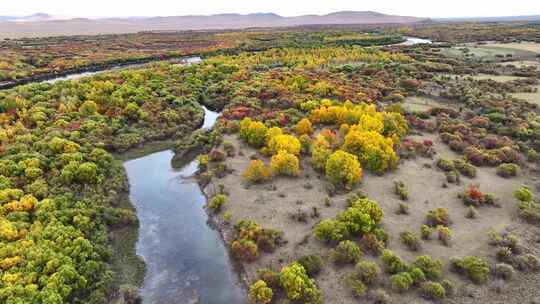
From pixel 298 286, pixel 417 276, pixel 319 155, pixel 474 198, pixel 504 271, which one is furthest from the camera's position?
pixel 319 155

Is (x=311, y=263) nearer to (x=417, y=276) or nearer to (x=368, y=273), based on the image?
(x=368, y=273)

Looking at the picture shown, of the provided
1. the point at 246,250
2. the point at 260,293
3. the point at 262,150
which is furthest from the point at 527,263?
the point at 262,150

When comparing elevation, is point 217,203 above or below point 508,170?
below

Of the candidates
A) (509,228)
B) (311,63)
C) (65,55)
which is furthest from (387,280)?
(65,55)

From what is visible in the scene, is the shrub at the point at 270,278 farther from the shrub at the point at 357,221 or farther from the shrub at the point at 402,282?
the shrub at the point at 402,282

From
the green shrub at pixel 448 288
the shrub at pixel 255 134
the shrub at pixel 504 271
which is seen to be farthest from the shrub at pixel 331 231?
the shrub at pixel 255 134

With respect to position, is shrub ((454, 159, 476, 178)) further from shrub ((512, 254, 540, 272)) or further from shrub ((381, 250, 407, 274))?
shrub ((381, 250, 407, 274))

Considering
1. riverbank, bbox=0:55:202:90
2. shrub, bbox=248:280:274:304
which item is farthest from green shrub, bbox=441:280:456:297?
riverbank, bbox=0:55:202:90
